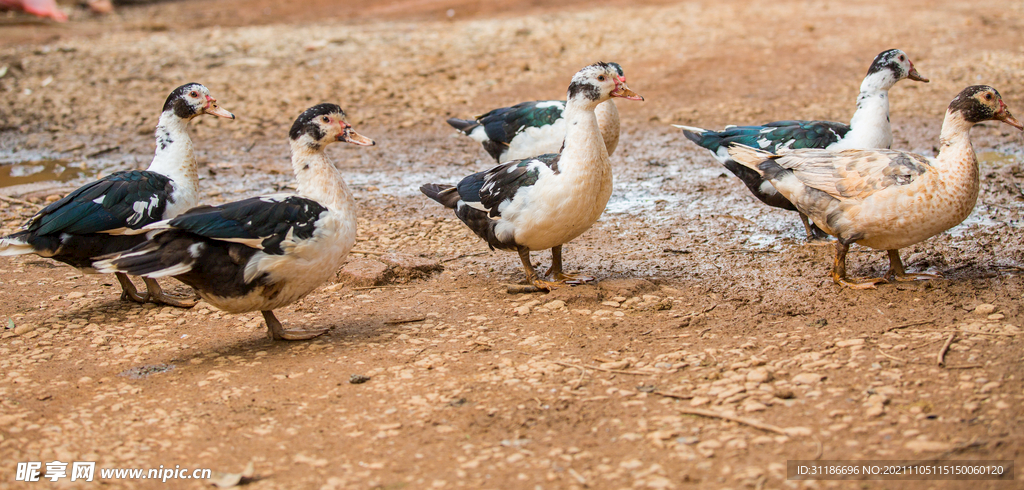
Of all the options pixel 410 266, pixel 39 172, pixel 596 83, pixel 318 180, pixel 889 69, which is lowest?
pixel 410 266

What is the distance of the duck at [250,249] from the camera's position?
13.4ft

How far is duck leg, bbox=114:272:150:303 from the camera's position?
5113 millimetres

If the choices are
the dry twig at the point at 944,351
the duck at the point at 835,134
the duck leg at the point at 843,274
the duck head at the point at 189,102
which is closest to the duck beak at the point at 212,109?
the duck head at the point at 189,102

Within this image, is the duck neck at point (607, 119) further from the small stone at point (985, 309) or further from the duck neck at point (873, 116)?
the small stone at point (985, 309)

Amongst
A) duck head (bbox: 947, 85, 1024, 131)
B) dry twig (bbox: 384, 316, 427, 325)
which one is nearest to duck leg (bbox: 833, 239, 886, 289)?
duck head (bbox: 947, 85, 1024, 131)

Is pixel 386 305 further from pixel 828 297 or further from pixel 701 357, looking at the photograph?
pixel 828 297

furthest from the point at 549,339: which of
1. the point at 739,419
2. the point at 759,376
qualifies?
the point at 739,419

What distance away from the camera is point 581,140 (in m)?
4.86

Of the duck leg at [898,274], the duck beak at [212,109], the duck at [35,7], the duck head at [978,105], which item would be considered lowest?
the duck leg at [898,274]

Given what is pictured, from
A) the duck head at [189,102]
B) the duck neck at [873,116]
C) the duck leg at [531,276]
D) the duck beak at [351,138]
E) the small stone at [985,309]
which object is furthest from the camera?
the duck neck at [873,116]

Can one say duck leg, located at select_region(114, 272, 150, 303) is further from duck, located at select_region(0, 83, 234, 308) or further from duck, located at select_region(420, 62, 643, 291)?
duck, located at select_region(420, 62, 643, 291)

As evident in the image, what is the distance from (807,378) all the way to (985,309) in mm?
1318

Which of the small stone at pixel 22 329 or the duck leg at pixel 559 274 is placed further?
the duck leg at pixel 559 274

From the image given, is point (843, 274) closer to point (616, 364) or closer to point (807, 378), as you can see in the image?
point (807, 378)
